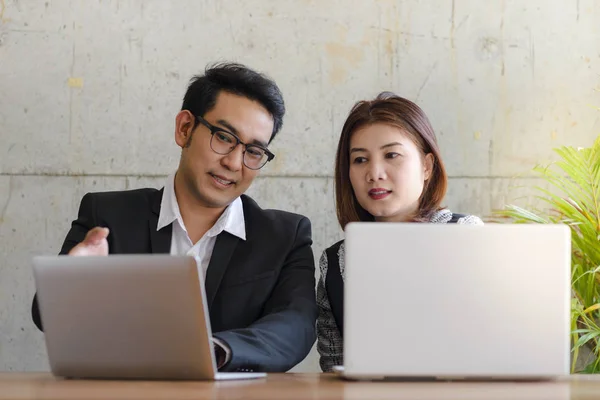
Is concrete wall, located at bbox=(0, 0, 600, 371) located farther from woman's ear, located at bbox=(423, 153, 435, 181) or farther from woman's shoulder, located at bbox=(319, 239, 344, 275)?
woman's ear, located at bbox=(423, 153, 435, 181)

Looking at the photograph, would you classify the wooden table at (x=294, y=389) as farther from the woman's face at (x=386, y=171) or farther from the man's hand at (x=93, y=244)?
the woman's face at (x=386, y=171)

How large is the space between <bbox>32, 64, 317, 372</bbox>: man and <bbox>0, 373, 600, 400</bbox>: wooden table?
0.91m

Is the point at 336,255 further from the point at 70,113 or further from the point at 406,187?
the point at 70,113

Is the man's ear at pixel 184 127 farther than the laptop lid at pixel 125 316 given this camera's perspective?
Yes

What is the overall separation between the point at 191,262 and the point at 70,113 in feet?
6.55

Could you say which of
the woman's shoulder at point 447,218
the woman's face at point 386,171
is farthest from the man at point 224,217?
the woman's shoulder at point 447,218

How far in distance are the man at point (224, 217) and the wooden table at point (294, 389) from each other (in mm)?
905

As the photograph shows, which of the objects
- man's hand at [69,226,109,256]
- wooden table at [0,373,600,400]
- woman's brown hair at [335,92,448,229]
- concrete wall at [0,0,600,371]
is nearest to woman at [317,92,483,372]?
woman's brown hair at [335,92,448,229]

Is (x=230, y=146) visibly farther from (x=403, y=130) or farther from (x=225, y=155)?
(x=403, y=130)

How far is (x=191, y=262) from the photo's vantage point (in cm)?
159

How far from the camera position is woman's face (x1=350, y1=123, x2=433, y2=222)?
2609mm

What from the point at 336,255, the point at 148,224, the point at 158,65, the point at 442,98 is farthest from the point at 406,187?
the point at 158,65

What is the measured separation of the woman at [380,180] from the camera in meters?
2.62

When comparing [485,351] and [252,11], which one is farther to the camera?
[252,11]
